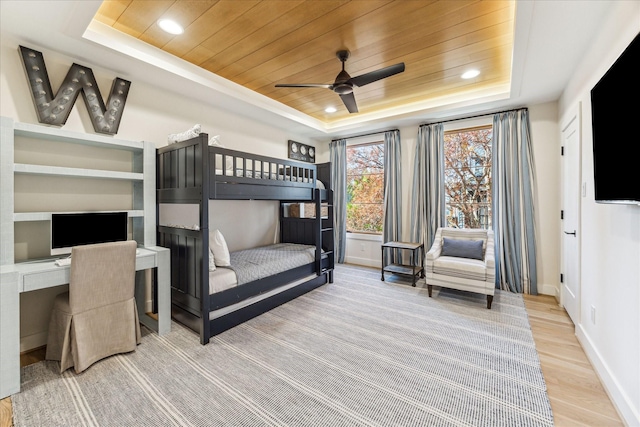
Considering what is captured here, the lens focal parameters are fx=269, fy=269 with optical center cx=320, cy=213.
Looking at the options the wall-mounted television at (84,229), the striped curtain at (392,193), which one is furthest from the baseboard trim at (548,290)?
the wall-mounted television at (84,229)

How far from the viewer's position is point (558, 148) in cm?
355

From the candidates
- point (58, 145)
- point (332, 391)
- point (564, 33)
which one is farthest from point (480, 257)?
point (58, 145)

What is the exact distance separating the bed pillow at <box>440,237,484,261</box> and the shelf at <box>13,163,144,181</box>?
3.98 metres

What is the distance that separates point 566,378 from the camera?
6.55 ft

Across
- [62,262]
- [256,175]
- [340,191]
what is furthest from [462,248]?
[62,262]

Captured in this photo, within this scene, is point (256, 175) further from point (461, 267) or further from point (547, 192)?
point (547, 192)

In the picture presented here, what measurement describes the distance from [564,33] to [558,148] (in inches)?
76.0

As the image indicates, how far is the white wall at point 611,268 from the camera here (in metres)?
1.54

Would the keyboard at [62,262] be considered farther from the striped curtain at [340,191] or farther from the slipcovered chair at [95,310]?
the striped curtain at [340,191]

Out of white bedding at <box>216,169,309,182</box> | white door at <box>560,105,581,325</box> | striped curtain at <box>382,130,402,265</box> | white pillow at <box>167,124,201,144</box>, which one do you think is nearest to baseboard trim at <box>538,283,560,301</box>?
white door at <box>560,105,581,325</box>

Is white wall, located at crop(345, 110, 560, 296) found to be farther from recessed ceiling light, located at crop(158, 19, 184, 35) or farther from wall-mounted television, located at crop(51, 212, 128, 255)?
wall-mounted television, located at crop(51, 212, 128, 255)

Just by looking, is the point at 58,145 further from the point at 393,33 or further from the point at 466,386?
the point at 466,386

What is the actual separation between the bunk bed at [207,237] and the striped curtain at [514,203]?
2.88 meters

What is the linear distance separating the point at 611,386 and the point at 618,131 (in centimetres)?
164
